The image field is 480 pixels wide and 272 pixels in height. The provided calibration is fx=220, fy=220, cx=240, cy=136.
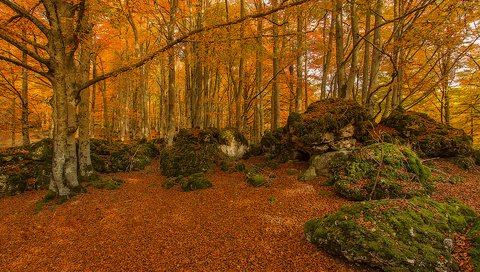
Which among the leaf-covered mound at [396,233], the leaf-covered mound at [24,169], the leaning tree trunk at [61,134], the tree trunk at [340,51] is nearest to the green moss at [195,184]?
the leaning tree trunk at [61,134]

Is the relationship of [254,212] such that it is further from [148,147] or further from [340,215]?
[148,147]

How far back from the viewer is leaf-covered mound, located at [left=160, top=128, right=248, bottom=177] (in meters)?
9.35

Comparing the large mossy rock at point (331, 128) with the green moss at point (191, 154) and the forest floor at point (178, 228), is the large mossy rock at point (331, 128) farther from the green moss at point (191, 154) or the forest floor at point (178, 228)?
the green moss at point (191, 154)

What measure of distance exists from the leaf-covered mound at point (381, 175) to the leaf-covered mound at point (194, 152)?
5.48m

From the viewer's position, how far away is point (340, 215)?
147 inches

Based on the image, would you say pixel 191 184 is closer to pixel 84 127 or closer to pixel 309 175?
pixel 309 175

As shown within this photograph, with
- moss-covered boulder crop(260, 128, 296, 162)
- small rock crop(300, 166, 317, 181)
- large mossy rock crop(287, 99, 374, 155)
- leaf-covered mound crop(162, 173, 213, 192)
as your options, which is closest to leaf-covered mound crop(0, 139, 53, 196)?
leaf-covered mound crop(162, 173, 213, 192)

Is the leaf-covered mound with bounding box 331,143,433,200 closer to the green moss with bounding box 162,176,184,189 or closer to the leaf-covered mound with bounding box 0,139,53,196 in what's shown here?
the green moss with bounding box 162,176,184,189

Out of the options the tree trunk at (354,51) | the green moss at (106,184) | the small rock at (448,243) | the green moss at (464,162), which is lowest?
the green moss at (106,184)

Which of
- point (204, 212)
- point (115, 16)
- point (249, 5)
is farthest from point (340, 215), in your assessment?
point (249, 5)

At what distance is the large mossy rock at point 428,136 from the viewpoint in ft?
27.2

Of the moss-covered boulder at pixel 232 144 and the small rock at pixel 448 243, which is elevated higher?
the moss-covered boulder at pixel 232 144

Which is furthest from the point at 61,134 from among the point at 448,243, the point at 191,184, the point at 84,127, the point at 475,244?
the point at 475,244

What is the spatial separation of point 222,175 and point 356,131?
5.65 m
